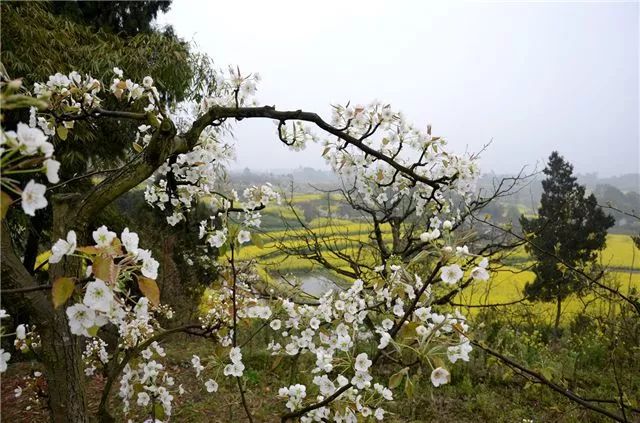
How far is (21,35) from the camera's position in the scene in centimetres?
382

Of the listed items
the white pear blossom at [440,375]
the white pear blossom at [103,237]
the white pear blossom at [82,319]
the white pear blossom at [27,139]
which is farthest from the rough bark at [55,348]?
the white pear blossom at [440,375]

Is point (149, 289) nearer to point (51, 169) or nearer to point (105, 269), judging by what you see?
point (105, 269)

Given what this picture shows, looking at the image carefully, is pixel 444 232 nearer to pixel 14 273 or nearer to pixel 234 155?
pixel 14 273

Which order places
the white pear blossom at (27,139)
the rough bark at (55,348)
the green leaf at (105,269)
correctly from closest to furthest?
the white pear blossom at (27,139), the green leaf at (105,269), the rough bark at (55,348)

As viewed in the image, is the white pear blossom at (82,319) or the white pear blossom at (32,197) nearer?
the white pear blossom at (32,197)

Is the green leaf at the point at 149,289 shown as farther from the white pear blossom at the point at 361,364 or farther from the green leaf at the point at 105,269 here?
the white pear blossom at the point at 361,364

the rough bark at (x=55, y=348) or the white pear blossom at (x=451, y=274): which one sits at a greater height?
the rough bark at (x=55, y=348)

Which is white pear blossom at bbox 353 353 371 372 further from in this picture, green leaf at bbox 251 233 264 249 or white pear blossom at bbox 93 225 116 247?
white pear blossom at bbox 93 225 116 247

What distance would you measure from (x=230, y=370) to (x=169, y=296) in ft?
17.1

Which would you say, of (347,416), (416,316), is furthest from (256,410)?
(416,316)

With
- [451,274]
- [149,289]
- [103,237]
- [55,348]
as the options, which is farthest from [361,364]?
[55,348]

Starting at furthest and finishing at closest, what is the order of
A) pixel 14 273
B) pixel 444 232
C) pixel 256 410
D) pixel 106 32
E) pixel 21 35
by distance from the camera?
pixel 106 32
pixel 21 35
pixel 256 410
pixel 14 273
pixel 444 232

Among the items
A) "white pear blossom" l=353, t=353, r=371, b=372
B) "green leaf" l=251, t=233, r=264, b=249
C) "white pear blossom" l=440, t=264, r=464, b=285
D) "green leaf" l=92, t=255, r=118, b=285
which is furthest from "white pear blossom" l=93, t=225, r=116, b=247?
"white pear blossom" l=353, t=353, r=371, b=372

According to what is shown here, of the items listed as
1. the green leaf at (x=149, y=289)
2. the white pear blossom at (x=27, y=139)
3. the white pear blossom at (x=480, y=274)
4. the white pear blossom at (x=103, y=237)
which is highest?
the white pear blossom at (x=27, y=139)
